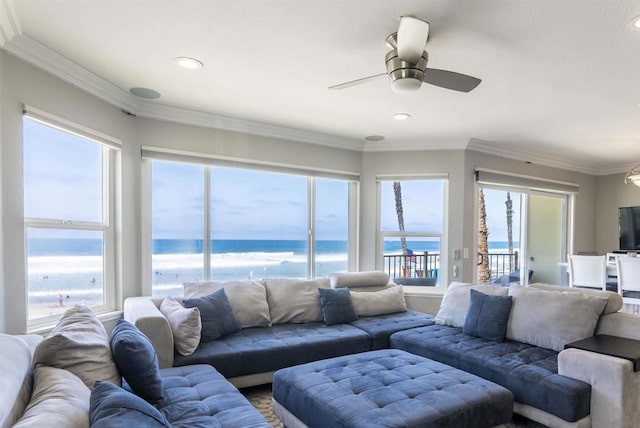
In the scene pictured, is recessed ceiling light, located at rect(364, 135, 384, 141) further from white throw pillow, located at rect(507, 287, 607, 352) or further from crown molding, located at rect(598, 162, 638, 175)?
crown molding, located at rect(598, 162, 638, 175)

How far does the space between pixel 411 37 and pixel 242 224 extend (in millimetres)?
2792

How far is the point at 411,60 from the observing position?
2.00 meters

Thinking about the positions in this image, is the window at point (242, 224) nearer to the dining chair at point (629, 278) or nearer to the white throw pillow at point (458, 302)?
the white throw pillow at point (458, 302)

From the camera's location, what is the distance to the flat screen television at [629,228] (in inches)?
233

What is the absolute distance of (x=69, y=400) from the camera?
4.07ft

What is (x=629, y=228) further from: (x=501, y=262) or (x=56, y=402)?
(x=56, y=402)

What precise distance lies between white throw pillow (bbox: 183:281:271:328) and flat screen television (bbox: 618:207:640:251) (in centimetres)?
594

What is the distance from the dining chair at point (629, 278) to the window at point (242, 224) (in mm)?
3446

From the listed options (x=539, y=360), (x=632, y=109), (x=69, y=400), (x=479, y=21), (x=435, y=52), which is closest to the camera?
(x=69, y=400)

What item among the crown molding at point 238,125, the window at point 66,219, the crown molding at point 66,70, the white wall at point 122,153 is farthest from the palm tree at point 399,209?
the window at point 66,219

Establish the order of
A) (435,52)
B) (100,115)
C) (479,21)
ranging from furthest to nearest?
(100,115) < (435,52) < (479,21)

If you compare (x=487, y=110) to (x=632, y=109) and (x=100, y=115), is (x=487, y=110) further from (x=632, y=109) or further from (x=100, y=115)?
(x=100, y=115)

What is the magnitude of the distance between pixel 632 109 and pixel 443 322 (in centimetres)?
255

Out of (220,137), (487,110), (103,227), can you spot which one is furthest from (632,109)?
(103,227)
